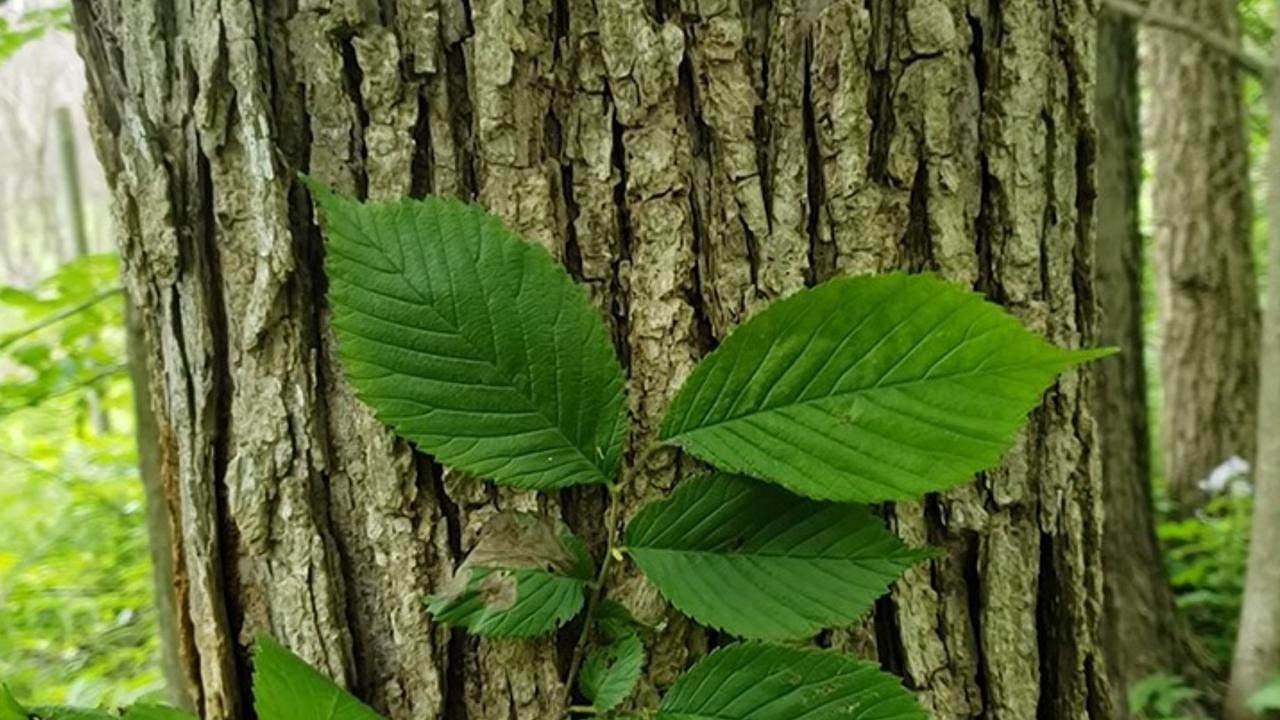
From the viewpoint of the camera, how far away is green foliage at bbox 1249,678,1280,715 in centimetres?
233

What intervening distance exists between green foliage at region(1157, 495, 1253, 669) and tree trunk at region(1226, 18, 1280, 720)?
1.67 feet

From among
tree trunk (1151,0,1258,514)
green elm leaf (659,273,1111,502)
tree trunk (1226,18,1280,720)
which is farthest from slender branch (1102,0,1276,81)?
green elm leaf (659,273,1111,502)

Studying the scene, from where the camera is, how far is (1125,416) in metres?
2.52

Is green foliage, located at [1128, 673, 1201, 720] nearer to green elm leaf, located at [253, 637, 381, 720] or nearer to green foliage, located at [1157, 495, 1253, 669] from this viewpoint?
green foliage, located at [1157, 495, 1253, 669]

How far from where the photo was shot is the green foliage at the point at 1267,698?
2.33 metres

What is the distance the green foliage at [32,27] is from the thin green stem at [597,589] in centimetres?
169

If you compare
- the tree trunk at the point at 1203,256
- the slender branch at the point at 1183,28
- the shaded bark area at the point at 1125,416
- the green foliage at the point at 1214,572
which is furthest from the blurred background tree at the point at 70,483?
the tree trunk at the point at 1203,256

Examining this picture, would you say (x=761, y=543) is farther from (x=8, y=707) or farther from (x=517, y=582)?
(x=8, y=707)

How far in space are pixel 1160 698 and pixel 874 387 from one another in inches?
98.2

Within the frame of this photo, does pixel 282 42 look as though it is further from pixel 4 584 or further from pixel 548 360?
pixel 4 584

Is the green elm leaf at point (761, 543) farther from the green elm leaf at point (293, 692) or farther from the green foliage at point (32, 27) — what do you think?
the green foliage at point (32, 27)

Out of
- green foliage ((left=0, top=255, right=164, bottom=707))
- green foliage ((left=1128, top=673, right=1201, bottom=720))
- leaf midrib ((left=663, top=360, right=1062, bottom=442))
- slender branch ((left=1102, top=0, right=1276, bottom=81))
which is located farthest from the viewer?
green foliage ((left=0, top=255, right=164, bottom=707))

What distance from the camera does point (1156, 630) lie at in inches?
108

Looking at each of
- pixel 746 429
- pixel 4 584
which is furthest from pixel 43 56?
pixel 746 429
